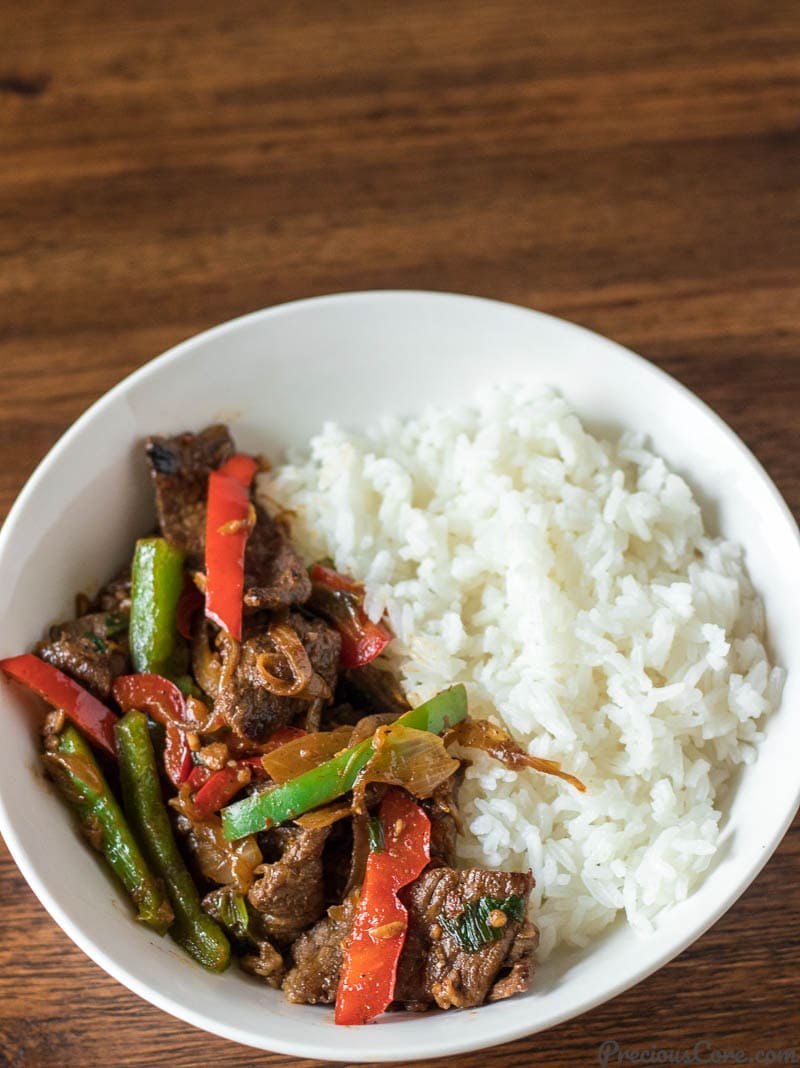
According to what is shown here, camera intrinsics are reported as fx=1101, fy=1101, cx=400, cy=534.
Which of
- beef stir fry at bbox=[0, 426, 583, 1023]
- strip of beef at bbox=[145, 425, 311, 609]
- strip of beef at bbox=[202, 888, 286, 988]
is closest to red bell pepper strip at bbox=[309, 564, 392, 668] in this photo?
beef stir fry at bbox=[0, 426, 583, 1023]

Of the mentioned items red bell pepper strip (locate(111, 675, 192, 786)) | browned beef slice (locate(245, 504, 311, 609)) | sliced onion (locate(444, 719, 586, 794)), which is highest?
browned beef slice (locate(245, 504, 311, 609))

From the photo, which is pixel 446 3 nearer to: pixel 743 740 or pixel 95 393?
pixel 95 393

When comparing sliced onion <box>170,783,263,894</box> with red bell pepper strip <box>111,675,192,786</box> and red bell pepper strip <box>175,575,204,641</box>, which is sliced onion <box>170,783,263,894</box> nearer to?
red bell pepper strip <box>111,675,192,786</box>

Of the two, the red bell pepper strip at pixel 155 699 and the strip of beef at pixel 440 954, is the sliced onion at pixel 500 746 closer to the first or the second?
the strip of beef at pixel 440 954

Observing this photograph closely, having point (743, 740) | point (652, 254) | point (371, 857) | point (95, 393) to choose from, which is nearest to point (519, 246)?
point (652, 254)

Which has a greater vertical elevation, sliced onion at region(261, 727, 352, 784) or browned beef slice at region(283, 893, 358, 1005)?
sliced onion at region(261, 727, 352, 784)

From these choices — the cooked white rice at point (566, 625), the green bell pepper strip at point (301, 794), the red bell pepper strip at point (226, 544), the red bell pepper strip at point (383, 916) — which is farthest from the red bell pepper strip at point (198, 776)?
the cooked white rice at point (566, 625)
